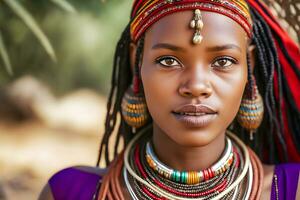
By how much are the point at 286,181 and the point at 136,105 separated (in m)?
0.62

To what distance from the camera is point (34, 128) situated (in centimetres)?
553

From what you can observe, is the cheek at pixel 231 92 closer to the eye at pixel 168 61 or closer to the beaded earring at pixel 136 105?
the eye at pixel 168 61

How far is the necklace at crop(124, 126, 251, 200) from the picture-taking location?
216 cm

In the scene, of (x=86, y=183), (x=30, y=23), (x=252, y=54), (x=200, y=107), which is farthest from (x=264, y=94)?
(x=30, y=23)

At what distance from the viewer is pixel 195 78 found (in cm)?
199

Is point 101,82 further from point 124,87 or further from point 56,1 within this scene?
point 124,87

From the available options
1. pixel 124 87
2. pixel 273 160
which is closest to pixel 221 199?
pixel 273 160

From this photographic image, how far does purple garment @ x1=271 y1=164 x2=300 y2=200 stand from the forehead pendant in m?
0.61

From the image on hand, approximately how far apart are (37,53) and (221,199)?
11.2 feet

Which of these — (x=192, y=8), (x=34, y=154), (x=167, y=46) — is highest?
(x=34, y=154)

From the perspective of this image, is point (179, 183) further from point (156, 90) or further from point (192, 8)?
point (192, 8)

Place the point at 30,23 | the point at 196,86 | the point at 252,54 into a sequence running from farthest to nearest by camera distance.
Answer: the point at 30,23, the point at 252,54, the point at 196,86

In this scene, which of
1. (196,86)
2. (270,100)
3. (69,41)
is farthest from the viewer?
(69,41)

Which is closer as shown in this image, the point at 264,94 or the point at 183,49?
the point at 183,49
